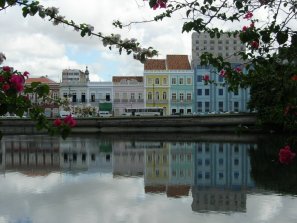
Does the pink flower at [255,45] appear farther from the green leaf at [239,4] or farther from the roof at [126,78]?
the roof at [126,78]

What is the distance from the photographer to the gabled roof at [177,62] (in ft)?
208

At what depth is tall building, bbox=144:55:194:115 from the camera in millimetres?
62531

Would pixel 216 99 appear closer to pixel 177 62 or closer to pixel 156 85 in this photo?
pixel 177 62

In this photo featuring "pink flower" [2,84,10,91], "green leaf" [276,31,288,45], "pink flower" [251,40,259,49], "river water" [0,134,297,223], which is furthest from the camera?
"river water" [0,134,297,223]

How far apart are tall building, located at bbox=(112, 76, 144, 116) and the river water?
42267 mm

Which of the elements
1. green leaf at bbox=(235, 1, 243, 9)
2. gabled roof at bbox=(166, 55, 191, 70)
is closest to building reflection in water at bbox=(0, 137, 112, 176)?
green leaf at bbox=(235, 1, 243, 9)

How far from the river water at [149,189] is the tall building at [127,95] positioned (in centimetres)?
4227

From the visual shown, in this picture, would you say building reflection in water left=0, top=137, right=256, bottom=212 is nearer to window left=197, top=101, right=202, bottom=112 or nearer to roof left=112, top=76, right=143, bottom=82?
window left=197, top=101, right=202, bottom=112

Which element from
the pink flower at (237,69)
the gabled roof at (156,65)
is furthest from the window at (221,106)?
the pink flower at (237,69)

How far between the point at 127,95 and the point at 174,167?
47.1 m

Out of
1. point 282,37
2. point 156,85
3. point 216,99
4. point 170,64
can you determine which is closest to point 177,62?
point 170,64

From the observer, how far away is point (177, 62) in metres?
64.1

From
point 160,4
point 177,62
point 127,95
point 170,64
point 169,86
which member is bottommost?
point 160,4

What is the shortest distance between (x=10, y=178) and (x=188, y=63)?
50907 mm
